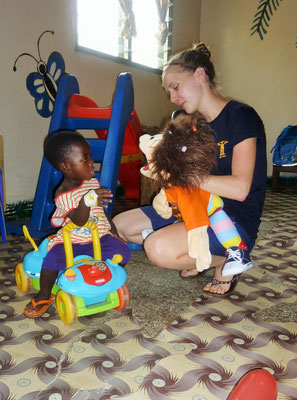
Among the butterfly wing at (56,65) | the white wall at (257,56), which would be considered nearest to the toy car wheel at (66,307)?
the butterfly wing at (56,65)

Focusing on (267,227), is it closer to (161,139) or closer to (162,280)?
(162,280)

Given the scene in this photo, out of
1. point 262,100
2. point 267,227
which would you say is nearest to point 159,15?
point 262,100

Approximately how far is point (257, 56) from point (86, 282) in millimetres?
4054

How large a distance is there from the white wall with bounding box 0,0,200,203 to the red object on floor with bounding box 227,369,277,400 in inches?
81.2

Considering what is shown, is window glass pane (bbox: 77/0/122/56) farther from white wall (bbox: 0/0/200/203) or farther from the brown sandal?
the brown sandal

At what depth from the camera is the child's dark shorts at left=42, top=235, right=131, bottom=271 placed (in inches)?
44.6

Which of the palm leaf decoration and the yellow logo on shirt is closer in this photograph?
the yellow logo on shirt

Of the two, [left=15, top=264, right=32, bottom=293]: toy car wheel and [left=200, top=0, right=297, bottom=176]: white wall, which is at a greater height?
[left=200, top=0, right=297, bottom=176]: white wall

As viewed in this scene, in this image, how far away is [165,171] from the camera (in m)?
1.10

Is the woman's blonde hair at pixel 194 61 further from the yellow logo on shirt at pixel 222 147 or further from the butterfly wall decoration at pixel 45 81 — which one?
the butterfly wall decoration at pixel 45 81

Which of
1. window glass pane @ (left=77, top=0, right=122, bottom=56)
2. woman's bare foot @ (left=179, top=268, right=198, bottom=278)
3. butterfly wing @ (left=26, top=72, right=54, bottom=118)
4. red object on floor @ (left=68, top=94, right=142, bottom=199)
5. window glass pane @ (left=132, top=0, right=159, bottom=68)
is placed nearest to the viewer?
woman's bare foot @ (left=179, top=268, right=198, bottom=278)

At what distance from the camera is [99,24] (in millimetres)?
2959

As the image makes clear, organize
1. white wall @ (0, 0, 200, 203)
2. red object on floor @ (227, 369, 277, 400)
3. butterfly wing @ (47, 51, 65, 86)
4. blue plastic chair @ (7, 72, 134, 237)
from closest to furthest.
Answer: red object on floor @ (227, 369, 277, 400), blue plastic chair @ (7, 72, 134, 237), white wall @ (0, 0, 200, 203), butterfly wing @ (47, 51, 65, 86)

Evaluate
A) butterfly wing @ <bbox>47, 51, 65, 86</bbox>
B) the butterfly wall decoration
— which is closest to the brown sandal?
the butterfly wall decoration
